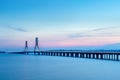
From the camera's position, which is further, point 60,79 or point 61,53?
point 61,53

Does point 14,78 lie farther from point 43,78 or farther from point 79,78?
point 79,78

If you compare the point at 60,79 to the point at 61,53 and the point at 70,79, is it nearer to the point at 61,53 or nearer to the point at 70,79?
the point at 70,79

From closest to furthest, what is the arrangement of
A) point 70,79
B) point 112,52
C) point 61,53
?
point 70,79 < point 112,52 < point 61,53

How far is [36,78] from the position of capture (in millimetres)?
19094

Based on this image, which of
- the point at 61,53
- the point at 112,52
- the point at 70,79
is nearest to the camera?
the point at 70,79

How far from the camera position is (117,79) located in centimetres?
1889

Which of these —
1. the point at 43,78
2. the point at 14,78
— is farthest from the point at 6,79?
the point at 43,78

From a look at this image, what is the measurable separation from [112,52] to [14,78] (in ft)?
89.9

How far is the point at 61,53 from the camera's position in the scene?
75.6m

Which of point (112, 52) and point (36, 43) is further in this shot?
point (36, 43)

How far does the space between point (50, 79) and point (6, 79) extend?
406 centimetres

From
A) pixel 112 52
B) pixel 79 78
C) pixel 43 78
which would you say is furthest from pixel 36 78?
pixel 112 52

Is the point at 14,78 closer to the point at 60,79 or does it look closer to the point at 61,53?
the point at 60,79

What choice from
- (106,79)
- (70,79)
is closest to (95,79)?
(106,79)
